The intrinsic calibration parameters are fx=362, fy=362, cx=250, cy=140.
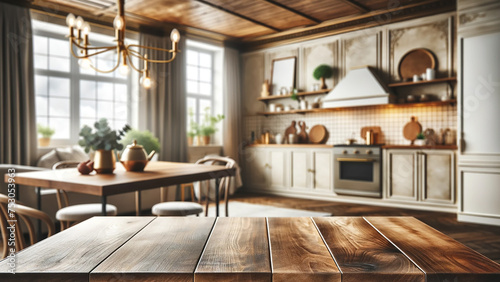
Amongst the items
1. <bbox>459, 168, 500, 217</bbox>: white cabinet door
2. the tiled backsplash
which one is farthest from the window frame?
<bbox>459, 168, 500, 217</bbox>: white cabinet door

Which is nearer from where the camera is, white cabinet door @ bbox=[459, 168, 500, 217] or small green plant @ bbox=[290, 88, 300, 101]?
white cabinet door @ bbox=[459, 168, 500, 217]

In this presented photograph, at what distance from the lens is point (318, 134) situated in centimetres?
606

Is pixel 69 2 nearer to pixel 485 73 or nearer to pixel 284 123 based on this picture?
pixel 284 123

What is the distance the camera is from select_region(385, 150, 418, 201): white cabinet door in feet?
15.6

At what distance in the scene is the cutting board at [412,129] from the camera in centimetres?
503

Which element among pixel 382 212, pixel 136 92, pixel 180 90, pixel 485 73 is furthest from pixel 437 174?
pixel 136 92

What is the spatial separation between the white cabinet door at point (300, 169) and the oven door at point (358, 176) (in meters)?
0.55

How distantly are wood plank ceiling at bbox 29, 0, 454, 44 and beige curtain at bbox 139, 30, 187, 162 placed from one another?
1.29 feet

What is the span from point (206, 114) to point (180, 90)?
2.69 feet

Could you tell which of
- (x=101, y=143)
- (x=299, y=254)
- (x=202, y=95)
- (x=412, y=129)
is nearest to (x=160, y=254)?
(x=299, y=254)

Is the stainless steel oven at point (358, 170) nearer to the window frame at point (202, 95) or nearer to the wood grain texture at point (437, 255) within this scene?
the window frame at point (202, 95)

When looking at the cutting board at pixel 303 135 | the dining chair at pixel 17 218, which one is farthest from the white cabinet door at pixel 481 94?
the dining chair at pixel 17 218

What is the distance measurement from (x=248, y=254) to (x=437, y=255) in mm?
381

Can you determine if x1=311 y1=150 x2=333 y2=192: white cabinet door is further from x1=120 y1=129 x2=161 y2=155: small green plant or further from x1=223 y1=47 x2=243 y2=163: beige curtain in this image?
x1=120 y1=129 x2=161 y2=155: small green plant
